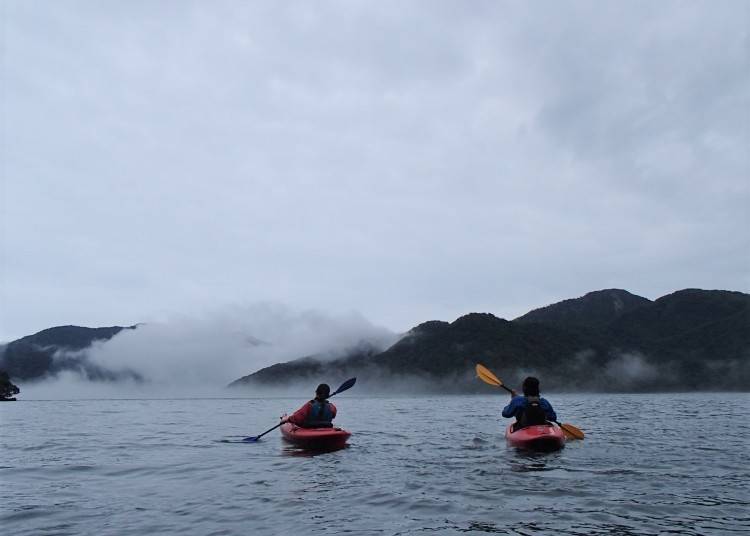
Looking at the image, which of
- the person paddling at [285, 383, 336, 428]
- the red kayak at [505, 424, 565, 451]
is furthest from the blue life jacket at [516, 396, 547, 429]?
the person paddling at [285, 383, 336, 428]

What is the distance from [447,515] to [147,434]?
21515 millimetres

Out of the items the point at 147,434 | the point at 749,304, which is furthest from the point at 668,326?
the point at 147,434

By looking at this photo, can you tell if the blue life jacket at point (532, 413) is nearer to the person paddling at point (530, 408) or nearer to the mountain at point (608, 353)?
the person paddling at point (530, 408)

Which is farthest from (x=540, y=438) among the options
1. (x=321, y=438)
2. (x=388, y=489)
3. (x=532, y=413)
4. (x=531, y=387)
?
(x=321, y=438)

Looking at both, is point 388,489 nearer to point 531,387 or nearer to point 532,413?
point 532,413

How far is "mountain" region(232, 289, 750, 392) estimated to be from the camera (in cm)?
15862

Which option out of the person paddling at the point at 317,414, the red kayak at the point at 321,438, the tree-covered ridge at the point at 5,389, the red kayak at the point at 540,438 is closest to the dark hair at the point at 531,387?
the red kayak at the point at 540,438

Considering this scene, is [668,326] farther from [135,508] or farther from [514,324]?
[135,508]

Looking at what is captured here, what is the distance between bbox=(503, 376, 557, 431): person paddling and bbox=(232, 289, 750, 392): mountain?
142 meters

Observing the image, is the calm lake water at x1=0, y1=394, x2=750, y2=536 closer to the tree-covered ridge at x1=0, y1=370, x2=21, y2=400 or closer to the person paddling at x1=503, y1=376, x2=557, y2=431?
the person paddling at x1=503, y1=376, x2=557, y2=431

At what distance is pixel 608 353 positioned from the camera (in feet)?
579

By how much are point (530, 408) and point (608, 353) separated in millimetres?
174329

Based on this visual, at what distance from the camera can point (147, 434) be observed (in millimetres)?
26688

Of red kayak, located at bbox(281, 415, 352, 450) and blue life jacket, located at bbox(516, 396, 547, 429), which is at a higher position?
blue life jacket, located at bbox(516, 396, 547, 429)
